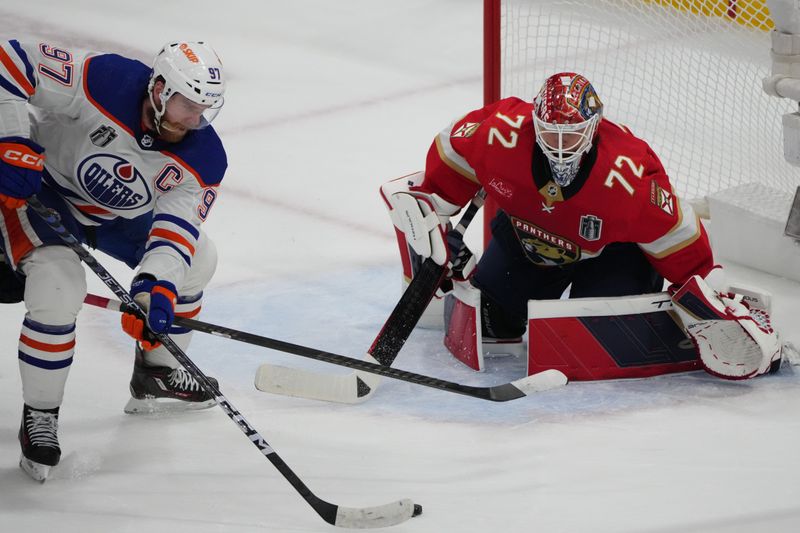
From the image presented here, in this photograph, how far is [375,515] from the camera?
2596 mm

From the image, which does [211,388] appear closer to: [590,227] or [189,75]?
[189,75]

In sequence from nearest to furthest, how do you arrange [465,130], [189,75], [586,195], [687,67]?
[189,75]
[586,195]
[465,130]
[687,67]

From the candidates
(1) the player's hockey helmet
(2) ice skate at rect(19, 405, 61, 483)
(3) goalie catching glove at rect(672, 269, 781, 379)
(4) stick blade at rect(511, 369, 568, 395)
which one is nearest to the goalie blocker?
(3) goalie catching glove at rect(672, 269, 781, 379)

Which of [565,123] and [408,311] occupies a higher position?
[565,123]

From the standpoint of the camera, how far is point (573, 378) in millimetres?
3367

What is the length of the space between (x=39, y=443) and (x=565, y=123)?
4.88 feet

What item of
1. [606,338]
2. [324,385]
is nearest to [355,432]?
[324,385]

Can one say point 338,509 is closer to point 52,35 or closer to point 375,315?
point 375,315

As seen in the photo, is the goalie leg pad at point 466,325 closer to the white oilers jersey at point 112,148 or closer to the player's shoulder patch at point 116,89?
the white oilers jersey at point 112,148

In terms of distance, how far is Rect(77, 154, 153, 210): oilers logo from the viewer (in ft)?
9.32

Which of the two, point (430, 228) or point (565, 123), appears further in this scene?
point (430, 228)

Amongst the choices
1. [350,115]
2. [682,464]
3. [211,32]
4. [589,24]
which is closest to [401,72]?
[350,115]

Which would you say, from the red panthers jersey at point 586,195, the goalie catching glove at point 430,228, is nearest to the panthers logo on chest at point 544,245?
the red panthers jersey at point 586,195

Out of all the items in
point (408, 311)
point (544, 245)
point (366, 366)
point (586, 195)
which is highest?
point (586, 195)
